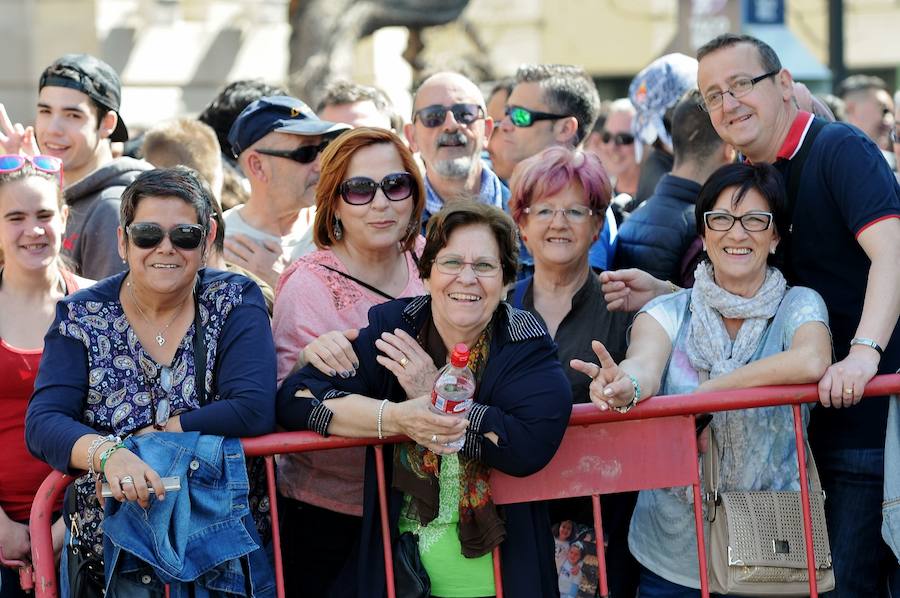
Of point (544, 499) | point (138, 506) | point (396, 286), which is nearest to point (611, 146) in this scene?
point (396, 286)

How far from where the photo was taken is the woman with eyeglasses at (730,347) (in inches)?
151

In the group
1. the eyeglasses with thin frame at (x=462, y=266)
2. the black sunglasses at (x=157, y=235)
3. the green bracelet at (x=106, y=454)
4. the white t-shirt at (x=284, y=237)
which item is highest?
the white t-shirt at (x=284, y=237)

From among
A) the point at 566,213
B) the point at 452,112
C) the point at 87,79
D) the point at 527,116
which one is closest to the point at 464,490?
the point at 566,213

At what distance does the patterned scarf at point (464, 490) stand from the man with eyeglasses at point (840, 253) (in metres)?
0.85

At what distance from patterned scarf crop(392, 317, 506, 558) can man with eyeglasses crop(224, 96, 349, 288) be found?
1.63 meters

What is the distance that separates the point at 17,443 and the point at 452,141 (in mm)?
2299

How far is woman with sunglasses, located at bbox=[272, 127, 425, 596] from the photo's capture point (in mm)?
4051

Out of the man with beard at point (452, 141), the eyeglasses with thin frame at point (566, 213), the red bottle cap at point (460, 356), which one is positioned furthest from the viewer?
the man with beard at point (452, 141)

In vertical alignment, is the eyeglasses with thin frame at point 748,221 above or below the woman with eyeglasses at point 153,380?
above

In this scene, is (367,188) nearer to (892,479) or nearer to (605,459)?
(605,459)

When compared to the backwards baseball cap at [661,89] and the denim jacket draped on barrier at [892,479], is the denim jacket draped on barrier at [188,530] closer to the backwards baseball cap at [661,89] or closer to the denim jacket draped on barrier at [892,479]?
the denim jacket draped on barrier at [892,479]

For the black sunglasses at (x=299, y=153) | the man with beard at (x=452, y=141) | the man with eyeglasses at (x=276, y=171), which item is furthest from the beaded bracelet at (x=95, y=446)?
the man with beard at (x=452, y=141)

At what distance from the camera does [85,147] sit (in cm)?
553

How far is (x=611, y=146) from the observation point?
8.20m
